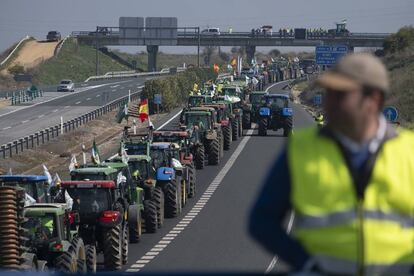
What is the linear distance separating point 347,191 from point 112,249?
55.3 ft

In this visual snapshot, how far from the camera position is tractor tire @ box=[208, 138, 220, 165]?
135ft

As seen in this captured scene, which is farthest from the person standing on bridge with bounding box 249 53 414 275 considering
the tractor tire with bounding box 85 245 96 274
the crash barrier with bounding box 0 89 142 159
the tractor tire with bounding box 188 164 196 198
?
the crash barrier with bounding box 0 89 142 159

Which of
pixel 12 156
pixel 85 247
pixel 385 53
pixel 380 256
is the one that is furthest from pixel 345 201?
pixel 385 53

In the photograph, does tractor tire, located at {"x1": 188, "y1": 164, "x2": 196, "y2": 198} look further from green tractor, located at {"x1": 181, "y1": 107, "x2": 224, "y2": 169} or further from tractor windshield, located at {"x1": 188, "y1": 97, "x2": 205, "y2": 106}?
tractor windshield, located at {"x1": 188, "y1": 97, "x2": 205, "y2": 106}

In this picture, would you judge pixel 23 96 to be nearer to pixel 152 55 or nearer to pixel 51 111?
pixel 51 111

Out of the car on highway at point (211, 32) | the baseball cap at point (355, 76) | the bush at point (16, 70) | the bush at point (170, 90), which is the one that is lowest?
the bush at point (16, 70)

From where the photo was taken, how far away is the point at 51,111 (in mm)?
77562

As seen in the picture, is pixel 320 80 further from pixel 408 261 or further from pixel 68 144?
pixel 68 144

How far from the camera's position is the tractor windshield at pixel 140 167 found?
2678cm

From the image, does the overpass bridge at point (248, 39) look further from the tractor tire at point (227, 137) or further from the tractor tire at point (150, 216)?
the tractor tire at point (150, 216)

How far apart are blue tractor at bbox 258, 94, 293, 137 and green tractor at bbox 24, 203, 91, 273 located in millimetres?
33862

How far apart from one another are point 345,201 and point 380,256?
10.3 inches

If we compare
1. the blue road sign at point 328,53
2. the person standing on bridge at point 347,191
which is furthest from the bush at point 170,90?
the person standing on bridge at point 347,191

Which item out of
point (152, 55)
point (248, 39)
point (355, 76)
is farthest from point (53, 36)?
point (355, 76)
